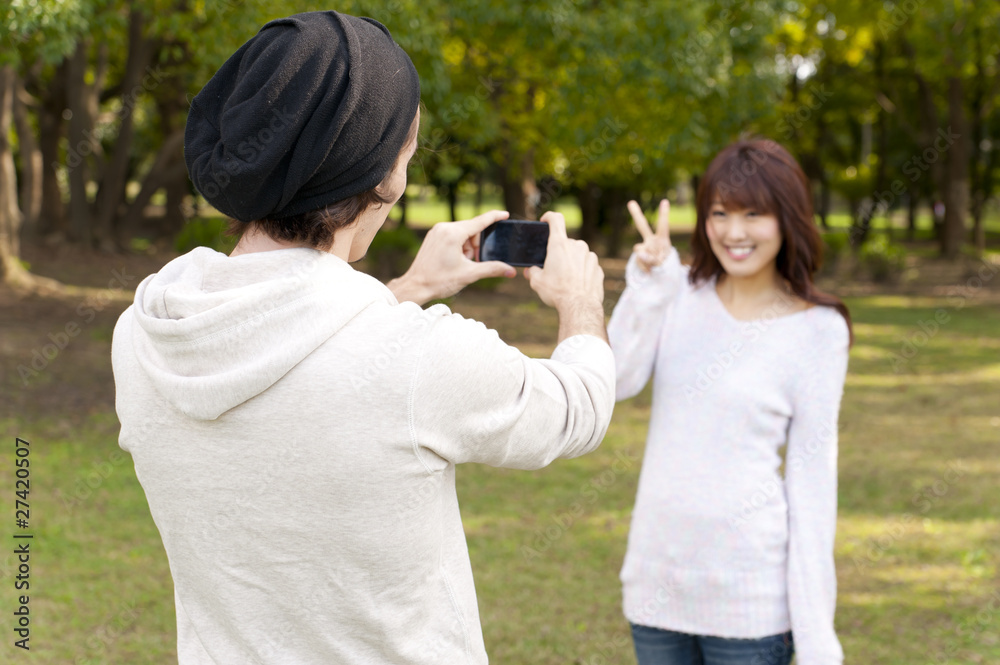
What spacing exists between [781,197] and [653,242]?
394 mm

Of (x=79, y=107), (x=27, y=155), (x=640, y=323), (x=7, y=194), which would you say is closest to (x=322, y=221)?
(x=640, y=323)

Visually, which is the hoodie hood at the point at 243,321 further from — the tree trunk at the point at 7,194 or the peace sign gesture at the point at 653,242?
the tree trunk at the point at 7,194

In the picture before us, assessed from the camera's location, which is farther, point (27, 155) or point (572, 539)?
point (27, 155)

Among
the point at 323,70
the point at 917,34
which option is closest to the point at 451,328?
the point at 323,70

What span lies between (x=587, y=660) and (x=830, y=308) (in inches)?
108

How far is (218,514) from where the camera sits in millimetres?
1332

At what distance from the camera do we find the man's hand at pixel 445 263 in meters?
1.87

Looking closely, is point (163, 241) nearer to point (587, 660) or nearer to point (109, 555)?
point (109, 555)

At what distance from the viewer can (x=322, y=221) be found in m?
1.31

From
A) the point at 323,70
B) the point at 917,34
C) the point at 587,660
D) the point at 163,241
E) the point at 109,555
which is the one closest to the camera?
the point at 323,70

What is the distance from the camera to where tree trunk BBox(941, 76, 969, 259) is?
20719 mm

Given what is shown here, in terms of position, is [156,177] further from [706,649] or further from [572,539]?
[706,649]

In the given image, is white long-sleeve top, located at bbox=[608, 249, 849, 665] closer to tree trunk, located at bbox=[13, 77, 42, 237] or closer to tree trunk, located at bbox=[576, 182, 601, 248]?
tree trunk, located at bbox=[13, 77, 42, 237]

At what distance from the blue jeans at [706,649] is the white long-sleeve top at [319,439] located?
44.9 inches
